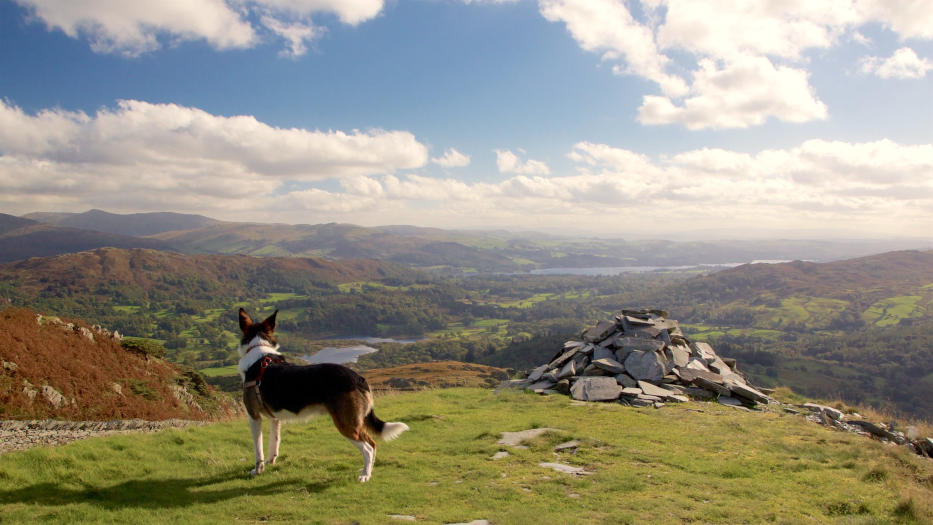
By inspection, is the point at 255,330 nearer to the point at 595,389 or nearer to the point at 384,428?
the point at 384,428

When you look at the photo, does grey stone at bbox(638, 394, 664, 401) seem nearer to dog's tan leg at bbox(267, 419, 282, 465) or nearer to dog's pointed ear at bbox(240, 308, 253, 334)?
dog's tan leg at bbox(267, 419, 282, 465)

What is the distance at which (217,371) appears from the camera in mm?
101250

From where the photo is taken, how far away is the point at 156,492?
24.8 ft

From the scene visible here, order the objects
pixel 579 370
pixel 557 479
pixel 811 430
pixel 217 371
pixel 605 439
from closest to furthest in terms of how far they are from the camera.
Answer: pixel 557 479 → pixel 605 439 → pixel 811 430 → pixel 579 370 → pixel 217 371

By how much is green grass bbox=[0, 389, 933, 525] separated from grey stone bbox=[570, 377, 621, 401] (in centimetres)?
467

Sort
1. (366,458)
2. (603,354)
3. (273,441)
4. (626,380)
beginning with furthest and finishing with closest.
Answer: (603,354)
(626,380)
(273,441)
(366,458)

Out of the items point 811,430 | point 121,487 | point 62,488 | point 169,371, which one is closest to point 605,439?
point 811,430

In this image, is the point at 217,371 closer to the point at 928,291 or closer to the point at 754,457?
the point at 754,457

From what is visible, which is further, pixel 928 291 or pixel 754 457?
pixel 928 291

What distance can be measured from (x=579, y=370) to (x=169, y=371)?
20977mm

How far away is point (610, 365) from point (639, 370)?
1234mm

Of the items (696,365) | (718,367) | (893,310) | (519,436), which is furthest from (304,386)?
(893,310)

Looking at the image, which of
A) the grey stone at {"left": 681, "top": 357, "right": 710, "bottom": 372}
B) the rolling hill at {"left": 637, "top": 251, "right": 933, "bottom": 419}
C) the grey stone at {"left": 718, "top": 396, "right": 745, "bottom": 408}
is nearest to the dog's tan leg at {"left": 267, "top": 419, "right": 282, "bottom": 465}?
the grey stone at {"left": 718, "top": 396, "right": 745, "bottom": 408}

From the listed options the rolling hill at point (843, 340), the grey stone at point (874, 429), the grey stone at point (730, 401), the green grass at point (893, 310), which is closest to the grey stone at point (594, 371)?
the grey stone at point (730, 401)
